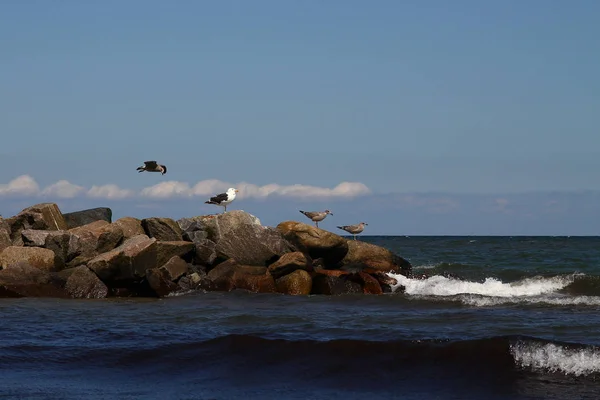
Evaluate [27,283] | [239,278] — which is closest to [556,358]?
[239,278]

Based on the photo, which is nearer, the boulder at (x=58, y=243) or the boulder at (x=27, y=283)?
the boulder at (x=27, y=283)

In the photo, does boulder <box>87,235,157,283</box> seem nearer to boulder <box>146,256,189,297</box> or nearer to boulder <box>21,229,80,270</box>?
boulder <box>146,256,189,297</box>

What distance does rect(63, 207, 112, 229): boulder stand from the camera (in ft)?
96.1

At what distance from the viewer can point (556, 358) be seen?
13547 mm

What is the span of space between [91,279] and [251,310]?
5512 mm

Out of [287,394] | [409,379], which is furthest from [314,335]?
[287,394]

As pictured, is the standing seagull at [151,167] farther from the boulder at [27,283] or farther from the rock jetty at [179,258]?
the boulder at [27,283]

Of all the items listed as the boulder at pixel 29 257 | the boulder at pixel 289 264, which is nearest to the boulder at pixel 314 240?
the boulder at pixel 289 264

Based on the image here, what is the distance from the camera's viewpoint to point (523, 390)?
11.8 m

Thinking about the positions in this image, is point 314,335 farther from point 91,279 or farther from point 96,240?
point 96,240

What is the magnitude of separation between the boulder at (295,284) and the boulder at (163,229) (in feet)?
13.4

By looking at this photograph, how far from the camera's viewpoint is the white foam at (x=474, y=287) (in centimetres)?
2531

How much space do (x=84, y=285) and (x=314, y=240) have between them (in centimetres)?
719

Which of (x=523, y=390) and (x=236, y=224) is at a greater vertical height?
(x=236, y=224)
